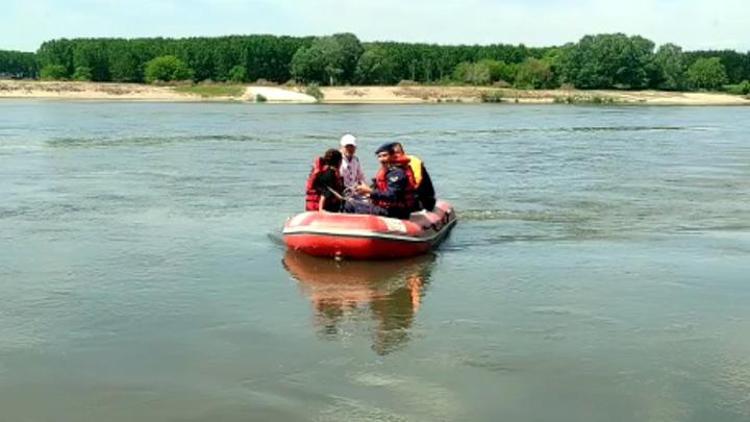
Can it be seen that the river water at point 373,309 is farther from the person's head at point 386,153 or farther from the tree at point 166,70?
the tree at point 166,70

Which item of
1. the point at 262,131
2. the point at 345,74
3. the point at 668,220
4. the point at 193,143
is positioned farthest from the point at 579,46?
the point at 668,220

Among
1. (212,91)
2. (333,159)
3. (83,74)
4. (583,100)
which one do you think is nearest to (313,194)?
(333,159)

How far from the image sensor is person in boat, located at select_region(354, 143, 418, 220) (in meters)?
13.4

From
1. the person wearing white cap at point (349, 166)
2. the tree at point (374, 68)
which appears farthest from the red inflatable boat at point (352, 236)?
the tree at point (374, 68)

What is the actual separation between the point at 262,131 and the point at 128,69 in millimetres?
94986

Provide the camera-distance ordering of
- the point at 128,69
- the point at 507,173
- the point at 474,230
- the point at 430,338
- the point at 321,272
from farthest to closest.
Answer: the point at 128,69 < the point at 507,173 < the point at 474,230 < the point at 321,272 < the point at 430,338

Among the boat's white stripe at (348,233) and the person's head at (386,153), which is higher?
the person's head at (386,153)

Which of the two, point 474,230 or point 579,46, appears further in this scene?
point 579,46

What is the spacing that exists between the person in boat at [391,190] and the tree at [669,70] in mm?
110429

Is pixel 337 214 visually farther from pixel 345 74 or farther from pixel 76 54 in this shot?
pixel 76 54

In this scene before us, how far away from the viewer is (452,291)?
1162 centimetres

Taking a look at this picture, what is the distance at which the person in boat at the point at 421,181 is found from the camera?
14.0 metres

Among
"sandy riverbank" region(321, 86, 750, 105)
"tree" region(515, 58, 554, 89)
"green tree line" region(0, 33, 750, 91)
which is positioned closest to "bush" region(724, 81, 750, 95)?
"green tree line" region(0, 33, 750, 91)

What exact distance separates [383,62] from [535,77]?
18.9m
